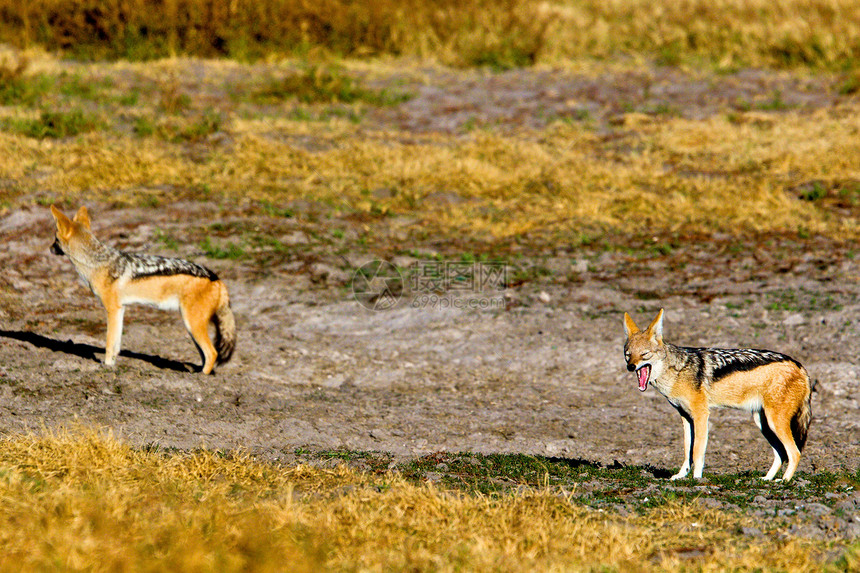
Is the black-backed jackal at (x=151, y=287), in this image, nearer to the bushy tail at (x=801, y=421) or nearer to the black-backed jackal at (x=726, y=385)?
the black-backed jackal at (x=726, y=385)

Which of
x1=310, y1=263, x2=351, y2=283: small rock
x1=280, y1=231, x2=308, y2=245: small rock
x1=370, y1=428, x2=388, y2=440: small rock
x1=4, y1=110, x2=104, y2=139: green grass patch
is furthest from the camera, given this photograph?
x1=4, y1=110, x2=104, y2=139: green grass patch

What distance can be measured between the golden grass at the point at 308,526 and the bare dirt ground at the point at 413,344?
1155 mm

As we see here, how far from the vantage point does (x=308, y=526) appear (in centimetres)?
512

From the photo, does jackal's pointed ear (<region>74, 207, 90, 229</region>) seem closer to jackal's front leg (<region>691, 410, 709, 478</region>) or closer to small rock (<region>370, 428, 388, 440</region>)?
small rock (<region>370, 428, 388, 440</region>)

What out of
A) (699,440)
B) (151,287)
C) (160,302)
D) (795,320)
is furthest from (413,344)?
(795,320)

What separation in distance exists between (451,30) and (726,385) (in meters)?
19.2

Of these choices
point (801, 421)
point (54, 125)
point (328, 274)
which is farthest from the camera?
point (54, 125)

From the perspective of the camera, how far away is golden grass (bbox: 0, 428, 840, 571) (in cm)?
465

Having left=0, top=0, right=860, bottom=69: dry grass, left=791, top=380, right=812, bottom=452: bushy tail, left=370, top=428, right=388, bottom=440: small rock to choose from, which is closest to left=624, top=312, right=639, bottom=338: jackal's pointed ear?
left=791, top=380, right=812, bottom=452: bushy tail

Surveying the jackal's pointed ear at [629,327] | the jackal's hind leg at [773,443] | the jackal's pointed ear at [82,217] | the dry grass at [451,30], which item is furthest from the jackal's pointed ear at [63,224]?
the dry grass at [451,30]

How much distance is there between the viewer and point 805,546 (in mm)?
5266

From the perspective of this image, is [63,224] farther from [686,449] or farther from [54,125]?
[54,125]

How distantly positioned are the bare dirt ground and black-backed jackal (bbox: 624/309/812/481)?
697 mm

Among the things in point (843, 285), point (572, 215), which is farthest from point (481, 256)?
point (843, 285)
